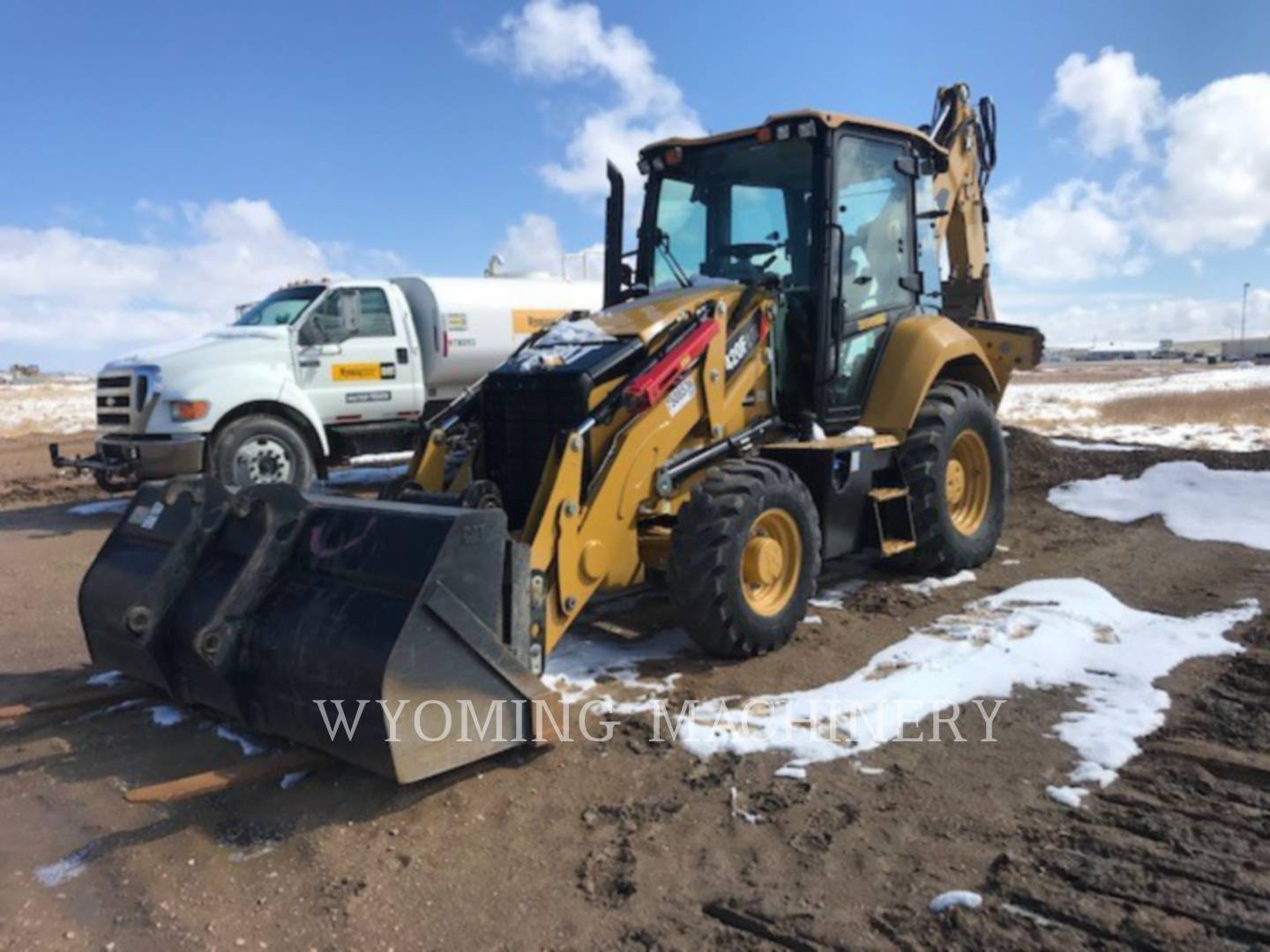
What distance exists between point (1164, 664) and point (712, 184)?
406 centimetres

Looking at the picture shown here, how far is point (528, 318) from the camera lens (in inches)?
491

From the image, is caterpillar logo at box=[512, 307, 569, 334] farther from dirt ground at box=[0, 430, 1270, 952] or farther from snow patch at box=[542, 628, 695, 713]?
dirt ground at box=[0, 430, 1270, 952]

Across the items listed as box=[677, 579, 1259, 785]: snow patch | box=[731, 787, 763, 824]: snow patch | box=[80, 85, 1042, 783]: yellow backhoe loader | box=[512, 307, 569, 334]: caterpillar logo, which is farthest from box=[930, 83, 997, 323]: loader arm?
box=[731, 787, 763, 824]: snow patch

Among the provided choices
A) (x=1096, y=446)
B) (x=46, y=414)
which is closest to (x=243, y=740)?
(x=1096, y=446)

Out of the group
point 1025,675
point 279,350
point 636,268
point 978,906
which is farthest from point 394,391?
point 978,906

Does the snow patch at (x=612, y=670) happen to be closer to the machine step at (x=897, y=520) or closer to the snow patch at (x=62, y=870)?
the machine step at (x=897, y=520)

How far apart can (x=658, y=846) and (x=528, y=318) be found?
977 cm

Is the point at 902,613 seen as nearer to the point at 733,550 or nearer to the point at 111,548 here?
the point at 733,550

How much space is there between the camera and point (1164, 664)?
4.98 meters

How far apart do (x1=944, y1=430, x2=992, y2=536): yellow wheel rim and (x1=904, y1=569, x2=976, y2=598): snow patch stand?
349 mm

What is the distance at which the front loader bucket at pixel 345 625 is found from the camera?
3555 mm

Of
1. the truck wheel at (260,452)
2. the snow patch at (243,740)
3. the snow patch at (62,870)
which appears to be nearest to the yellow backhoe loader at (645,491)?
the snow patch at (243,740)

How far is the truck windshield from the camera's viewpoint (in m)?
10.6

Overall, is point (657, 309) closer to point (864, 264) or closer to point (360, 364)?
point (864, 264)
